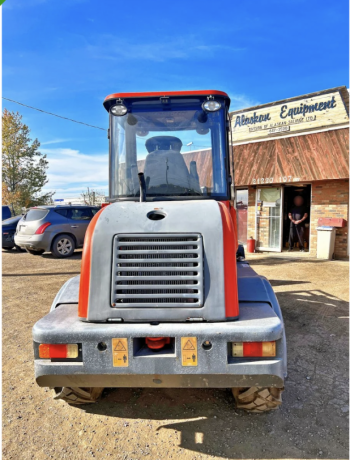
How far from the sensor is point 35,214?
36.1 ft

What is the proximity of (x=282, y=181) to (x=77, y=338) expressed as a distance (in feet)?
33.9

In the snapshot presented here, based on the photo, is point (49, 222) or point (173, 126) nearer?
point (173, 126)

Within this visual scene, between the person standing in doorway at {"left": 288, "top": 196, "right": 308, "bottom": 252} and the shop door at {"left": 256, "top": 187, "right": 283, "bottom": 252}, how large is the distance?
2.50 feet

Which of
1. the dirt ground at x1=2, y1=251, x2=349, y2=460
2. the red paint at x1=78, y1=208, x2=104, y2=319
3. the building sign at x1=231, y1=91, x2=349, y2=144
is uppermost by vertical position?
the building sign at x1=231, y1=91, x2=349, y2=144

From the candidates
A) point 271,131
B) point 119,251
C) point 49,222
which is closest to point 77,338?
point 119,251

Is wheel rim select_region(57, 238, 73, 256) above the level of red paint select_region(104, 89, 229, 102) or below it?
below

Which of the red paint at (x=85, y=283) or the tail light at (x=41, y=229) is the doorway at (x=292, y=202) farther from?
the red paint at (x=85, y=283)

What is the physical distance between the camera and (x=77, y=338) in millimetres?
2334

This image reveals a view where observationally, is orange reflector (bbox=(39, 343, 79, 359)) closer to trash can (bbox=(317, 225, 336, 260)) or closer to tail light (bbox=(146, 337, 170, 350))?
tail light (bbox=(146, 337, 170, 350))

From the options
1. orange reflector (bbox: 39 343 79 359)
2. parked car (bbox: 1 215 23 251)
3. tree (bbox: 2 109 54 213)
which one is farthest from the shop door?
tree (bbox: 2 109 54 213)

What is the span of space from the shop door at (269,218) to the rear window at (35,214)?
24.5 feet

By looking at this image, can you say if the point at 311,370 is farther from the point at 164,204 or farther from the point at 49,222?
the point at 49,222

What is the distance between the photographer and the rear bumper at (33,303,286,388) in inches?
90.0

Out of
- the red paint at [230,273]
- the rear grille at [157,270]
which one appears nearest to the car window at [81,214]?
the rear grille at [157,270]
